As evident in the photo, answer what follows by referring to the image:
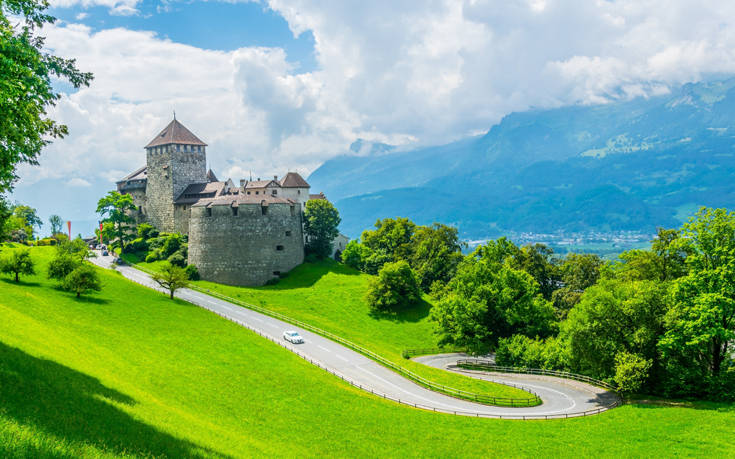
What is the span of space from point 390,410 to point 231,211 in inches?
2125

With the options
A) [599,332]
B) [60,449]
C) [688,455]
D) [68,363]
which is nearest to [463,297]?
[599,332]

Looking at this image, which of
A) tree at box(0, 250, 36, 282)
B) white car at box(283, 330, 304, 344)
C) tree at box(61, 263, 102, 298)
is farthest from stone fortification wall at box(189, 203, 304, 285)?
tree at box(0, 250, 36, 282)

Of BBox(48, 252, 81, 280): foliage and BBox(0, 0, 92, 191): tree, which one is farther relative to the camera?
BBox(48, 252, 81, 280): foliage

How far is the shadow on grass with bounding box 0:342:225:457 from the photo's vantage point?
15297mm

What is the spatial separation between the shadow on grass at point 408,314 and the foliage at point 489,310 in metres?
13.8

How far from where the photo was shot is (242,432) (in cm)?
2422

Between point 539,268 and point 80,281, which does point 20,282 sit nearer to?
point 80,281

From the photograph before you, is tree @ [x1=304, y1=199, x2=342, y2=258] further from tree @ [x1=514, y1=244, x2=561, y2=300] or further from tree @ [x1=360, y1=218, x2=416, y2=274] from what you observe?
tree @ [x1=514, y1=244, x2=561, y2=300]

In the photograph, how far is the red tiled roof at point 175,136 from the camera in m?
96.2

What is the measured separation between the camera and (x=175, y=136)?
96.6m

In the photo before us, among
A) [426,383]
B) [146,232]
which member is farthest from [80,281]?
[146,232]

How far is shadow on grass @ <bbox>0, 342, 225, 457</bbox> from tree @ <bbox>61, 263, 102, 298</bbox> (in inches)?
1185

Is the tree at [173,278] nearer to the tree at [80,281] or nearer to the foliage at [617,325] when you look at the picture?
the tree at [80,281]

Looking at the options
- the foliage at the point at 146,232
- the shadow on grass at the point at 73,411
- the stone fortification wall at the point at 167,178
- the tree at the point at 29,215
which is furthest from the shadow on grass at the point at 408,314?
the tree at the point at 29,215
